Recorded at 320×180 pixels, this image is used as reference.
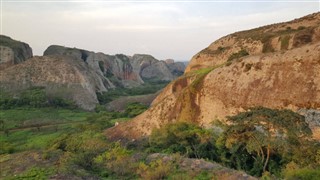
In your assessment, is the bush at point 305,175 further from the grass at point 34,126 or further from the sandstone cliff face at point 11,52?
the sandstone cliff face at point 11,52

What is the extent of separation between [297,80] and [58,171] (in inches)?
660

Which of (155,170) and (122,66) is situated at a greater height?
(122,66)

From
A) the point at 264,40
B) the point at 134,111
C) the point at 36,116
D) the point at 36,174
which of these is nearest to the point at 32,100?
the point at 36,116

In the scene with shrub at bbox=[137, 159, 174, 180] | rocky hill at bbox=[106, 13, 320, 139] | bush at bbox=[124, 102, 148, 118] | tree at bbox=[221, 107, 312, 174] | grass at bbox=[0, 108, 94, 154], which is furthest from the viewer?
bush at bbox=[124, 102, 148, 118]

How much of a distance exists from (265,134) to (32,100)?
5583cm

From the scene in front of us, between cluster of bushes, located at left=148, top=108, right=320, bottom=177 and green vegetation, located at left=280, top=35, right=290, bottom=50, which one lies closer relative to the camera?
cluster of bushes, located at left=148, top=108, right=320, bottom=177

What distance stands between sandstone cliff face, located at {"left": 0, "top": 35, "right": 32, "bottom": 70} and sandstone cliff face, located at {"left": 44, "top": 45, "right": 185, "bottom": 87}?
1388cm

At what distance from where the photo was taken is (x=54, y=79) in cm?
8169

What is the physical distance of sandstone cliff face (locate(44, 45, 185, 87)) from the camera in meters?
120

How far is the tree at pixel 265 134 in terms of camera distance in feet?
73.9

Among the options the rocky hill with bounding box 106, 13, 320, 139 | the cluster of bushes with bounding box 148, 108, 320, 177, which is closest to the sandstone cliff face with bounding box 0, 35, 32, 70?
the rocky hill with bounding box 106, 13, 320, 139

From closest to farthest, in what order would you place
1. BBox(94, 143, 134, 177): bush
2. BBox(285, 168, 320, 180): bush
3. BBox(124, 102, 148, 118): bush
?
BBox(285, 168, 320, 180): bush → BBox(94, 143, 134, 177): bush → BBox(124, 102, 148, 118): bush

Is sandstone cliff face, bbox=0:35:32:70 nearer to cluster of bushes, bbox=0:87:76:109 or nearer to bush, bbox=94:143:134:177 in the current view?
cluster of bushes, bbox=0:87:76:109

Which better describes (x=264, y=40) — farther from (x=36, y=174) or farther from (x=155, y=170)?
(x=36, y=174)
